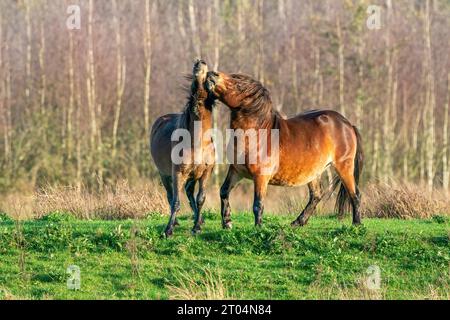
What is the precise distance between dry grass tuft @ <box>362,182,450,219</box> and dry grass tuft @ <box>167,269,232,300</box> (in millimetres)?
5943

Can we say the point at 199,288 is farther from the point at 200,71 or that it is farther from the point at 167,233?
the point at 200,71

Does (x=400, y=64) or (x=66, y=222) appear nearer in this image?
(x=66, y=222)

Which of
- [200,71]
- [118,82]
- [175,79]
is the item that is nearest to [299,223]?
[200,71]

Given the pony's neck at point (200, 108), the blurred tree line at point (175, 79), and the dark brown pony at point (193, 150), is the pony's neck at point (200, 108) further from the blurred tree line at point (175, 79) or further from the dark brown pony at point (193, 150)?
the blurred tree line at point (175, 79)

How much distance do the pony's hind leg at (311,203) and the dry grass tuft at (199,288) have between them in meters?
3.03

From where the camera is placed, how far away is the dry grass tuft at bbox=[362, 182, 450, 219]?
54.1ft

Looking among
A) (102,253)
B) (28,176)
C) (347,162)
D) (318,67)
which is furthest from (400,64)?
(102,253)

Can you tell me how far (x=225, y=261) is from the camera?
12.2 metres

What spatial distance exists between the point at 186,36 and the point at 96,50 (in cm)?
750

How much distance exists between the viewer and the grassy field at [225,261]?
37.0 feet

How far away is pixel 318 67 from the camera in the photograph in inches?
1294

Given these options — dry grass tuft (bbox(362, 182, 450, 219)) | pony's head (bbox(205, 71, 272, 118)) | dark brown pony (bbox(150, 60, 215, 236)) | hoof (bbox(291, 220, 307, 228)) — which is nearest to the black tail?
hoof (bbox(291, 220, 307, 228))

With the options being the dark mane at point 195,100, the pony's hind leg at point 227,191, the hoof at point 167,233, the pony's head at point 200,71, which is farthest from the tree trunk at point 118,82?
the pony's head at point 200,71
